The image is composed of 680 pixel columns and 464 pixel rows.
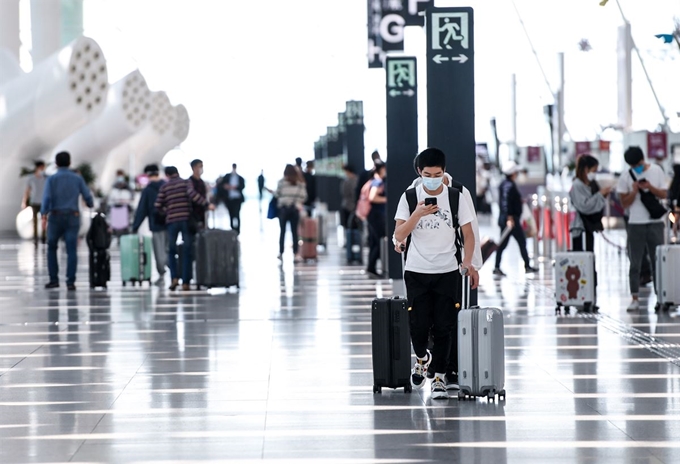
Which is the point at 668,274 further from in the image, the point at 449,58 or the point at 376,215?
the point at 376,215

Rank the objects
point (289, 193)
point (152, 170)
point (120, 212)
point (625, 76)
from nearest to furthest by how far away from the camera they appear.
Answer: point (152, 170) → point (289, 193) → point (120, 212) → point (625, 76)

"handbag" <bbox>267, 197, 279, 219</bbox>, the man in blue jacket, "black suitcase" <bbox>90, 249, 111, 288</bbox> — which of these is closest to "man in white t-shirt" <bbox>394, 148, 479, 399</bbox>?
the man in blue jacket

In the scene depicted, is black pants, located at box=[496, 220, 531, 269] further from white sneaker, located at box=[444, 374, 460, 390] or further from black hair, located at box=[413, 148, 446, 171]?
black hair, located at box=[413, 148, 446, 171]

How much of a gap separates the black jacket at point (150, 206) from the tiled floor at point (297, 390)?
8.55 ft

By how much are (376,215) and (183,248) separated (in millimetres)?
3041

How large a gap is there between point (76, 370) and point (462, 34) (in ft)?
12.5

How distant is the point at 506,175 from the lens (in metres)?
17.1

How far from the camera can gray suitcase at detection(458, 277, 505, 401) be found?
7.37 meters

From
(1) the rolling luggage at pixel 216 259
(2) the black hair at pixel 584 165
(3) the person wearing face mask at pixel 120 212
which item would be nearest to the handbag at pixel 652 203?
(2) the black hair at pixel 584 165

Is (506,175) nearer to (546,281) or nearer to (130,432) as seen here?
(546,281)

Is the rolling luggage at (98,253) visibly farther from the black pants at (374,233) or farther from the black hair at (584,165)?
the black hair at (584,165)

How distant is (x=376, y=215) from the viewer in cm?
1761

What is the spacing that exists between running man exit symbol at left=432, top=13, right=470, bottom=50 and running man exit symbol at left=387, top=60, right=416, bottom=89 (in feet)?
17.7

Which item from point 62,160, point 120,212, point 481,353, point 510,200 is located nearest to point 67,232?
point 62,160
